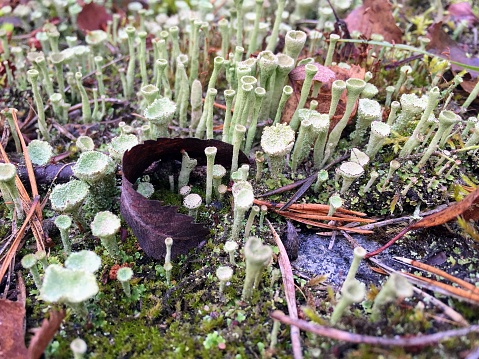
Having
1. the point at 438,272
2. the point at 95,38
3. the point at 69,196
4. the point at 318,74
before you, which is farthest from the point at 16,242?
the point at 438,272

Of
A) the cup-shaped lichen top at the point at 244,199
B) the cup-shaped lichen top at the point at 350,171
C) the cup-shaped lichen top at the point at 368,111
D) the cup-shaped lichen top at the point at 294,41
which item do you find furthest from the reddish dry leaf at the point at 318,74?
the cup-shaped lichen top at the point at 244,199

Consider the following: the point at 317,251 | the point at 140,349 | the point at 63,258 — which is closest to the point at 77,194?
the point at 63,258

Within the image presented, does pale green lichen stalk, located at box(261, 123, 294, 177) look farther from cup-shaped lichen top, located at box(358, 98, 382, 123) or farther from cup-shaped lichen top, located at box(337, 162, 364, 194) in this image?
cup-shaped lichen top, located at box(358, 98, 382, 123)

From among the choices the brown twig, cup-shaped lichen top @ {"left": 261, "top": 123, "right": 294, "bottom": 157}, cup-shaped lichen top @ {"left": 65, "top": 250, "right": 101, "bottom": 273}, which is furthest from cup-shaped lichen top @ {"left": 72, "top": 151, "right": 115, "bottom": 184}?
the brown twig

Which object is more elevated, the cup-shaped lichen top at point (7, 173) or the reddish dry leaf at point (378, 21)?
the reddish dry leaf at point (378, 21)

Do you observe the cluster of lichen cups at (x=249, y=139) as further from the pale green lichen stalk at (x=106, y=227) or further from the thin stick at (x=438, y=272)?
the thin stick at (x=438, y=272)

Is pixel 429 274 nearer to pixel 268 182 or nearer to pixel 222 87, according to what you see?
pixel 268 182
